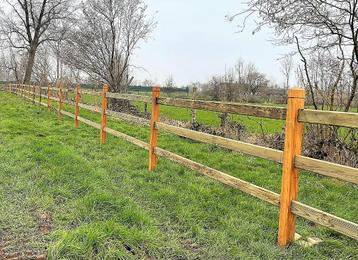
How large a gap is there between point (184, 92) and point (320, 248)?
25122 millimetres

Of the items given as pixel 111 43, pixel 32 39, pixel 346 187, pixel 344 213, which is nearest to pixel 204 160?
pixel 346 187

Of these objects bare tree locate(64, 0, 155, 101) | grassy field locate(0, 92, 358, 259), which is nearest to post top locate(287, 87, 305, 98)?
grassy field locate(0, 92, 358, 259)

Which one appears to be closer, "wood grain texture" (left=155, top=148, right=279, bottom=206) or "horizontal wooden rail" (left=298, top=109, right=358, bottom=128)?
"horizontal wooden rail" (left=298, top=109, right=358, bottom=128)

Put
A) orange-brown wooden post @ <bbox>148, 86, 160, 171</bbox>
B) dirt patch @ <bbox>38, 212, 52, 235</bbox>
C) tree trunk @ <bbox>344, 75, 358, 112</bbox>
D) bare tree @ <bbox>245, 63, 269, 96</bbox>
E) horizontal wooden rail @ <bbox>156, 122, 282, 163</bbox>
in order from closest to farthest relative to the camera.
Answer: dirt patch @ <bbox>38, 212, 52, 235</bbox> → horizontal wooden rail @ <bbox>156, 122, 282, 163</bbox> → orange-brown wooden post @ <bbox>148, 86, 160, 171</bbox> → tree trunk @ <bbox>344, 75, 358, 112</bbox> → bare tree @ <bbox>245, 63, 269, 96</bbox>

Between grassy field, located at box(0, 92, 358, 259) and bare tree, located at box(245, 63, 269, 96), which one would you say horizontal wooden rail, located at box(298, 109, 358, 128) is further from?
bare tree, located at box(245, 63, 269, 96)

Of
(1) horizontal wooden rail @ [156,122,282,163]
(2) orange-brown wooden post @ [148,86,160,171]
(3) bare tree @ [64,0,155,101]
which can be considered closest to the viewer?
(1) horizontal wooden rail @ [156,122,282,163]

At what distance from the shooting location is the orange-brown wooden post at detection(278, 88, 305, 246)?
338cm

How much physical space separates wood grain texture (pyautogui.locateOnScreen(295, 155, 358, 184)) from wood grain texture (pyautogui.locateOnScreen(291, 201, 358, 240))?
34 centimetres

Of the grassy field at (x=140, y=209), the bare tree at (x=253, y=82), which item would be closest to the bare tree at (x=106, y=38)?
the bare tree at (x=253, y=82)

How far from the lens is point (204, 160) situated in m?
7.21

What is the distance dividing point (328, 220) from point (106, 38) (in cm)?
1684

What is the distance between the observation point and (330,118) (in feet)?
10.1

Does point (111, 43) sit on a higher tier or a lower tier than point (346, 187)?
higher

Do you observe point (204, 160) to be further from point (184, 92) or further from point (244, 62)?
point (244, 62)
